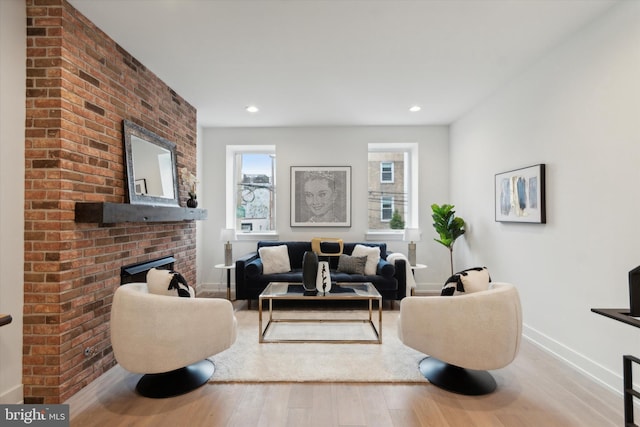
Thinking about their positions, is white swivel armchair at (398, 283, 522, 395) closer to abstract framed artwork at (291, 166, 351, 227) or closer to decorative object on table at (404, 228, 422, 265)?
decorative object on table at (404, 228, 422, 265)

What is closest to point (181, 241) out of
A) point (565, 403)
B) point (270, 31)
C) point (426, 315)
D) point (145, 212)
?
point (145, 212)

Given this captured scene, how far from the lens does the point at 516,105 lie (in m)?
3.51

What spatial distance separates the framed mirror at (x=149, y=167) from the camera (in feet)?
9.84

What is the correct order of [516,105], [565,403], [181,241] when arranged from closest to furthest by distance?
[565,403] < [516,105] < [181,241]

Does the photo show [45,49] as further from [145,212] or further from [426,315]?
[426,315]

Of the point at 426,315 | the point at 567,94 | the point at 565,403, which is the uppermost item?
the point at 567,94

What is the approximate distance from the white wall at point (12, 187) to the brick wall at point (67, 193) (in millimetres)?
38

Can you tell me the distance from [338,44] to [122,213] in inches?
89.2

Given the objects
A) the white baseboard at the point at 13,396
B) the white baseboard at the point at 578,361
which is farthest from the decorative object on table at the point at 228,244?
the white baseboard at the point at 578,361

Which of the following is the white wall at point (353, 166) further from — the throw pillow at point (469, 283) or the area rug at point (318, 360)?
the throw pillow at point (469, 283)

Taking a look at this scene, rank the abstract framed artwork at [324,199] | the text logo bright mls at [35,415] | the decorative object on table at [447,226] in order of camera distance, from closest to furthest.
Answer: the text logo bright mls at [35,415] < the decorative object on table at [447,226] < the abstract framed artwork at [324,199]

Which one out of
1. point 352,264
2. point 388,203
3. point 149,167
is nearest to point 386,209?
point 388,203

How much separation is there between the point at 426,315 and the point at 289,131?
3958 mm

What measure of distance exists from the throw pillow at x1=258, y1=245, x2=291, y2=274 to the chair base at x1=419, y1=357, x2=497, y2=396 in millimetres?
2399
